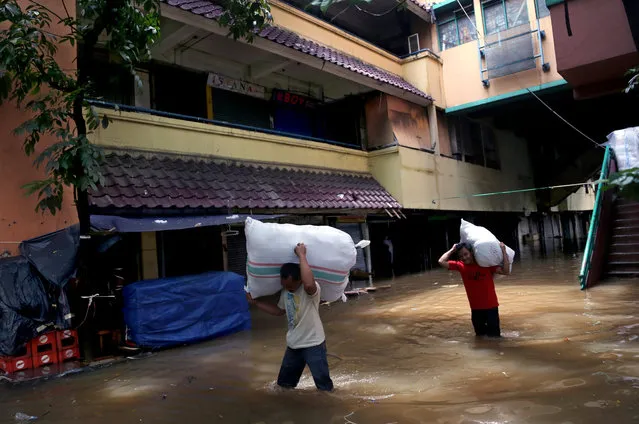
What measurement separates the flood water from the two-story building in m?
2.19

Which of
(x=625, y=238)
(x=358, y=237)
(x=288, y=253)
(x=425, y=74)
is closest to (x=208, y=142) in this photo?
(x=358, y=237)

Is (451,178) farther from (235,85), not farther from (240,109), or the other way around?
(235,85)

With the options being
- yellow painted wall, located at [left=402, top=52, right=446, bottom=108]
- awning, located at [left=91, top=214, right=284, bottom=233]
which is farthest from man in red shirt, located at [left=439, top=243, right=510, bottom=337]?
yellow painted wall, located at [left=402, top=52, right=446, bottom=108]

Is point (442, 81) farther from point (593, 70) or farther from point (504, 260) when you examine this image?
point (504, 260)

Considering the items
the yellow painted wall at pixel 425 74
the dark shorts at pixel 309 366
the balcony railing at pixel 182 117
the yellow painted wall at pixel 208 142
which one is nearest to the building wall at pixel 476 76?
the yellow painted wall at pixel 425 74

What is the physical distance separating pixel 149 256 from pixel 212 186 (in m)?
2.00

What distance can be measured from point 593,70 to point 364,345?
9417 mm

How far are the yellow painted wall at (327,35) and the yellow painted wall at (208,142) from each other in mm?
3123

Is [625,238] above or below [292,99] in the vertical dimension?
below

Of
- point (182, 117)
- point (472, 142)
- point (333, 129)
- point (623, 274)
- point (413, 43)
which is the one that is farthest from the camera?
point (472, 142)

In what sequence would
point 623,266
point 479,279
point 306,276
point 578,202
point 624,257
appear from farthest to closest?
1. point 578,202
2. point 624,257
3. point 623,266
4. point 479,279
5. point 306,276

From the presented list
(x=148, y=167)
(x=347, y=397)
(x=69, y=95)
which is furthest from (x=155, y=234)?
(x=347, y=397)

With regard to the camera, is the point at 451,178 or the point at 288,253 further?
the point at 451,178

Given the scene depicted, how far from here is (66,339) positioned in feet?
19.7
